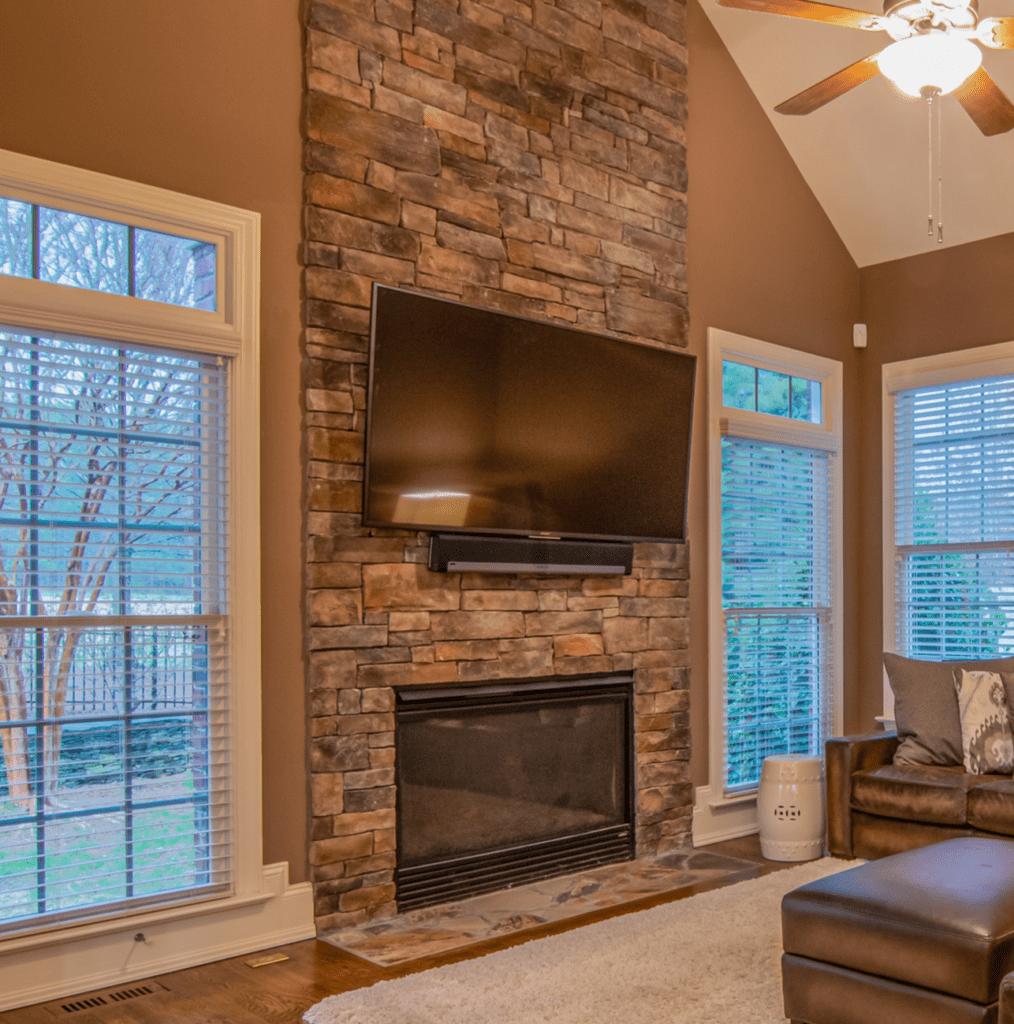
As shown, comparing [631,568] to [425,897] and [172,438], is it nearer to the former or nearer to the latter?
[425,897]

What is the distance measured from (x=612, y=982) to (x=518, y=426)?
199 cm

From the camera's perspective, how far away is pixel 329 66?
12.1 ft

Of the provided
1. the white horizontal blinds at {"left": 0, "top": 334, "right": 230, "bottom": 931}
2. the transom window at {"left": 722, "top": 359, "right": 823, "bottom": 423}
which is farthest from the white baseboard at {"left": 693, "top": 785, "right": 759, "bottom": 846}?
the white horizontal blinds at {"left": 0, "top": 334, "right": 230, "bottom": 931}

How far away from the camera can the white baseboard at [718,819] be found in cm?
492

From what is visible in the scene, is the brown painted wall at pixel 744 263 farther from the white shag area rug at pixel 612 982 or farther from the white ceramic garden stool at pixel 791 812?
the white shag area rug at pixel 612 982

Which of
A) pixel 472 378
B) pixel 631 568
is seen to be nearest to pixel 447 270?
pixel 472 378

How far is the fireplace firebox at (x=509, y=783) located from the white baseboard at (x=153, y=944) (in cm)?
47

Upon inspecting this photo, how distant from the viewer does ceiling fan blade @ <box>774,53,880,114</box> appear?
321 centimetres

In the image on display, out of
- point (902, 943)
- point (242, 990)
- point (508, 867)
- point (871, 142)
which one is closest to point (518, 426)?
point (508, 867)

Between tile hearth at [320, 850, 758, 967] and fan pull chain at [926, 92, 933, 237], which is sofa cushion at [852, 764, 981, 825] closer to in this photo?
tile hearth at [320, 850, 758, 967]

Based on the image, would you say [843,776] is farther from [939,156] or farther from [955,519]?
[939,156]

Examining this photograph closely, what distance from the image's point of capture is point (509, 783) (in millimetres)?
4195

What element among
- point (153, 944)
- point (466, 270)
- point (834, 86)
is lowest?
point (153, 944)

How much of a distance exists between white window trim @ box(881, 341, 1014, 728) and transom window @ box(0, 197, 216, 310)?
3.88 meters
